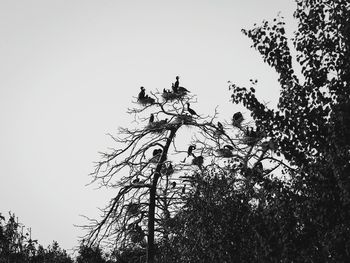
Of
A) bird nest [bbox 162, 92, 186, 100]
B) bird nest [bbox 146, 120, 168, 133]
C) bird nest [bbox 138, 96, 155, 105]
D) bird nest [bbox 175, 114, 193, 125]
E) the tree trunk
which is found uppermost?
bird nest [bbox 138, 96, 155, 105]

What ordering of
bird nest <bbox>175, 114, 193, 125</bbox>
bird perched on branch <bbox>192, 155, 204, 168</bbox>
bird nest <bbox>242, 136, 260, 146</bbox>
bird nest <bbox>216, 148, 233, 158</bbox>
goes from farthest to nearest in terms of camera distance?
bird nest <bbox>175, 114, 193, 125</bbox>, bird perched on branch <bbox>192, 155, 204, 168</bbox>, bird nest <bbox>216, 148, 233, 158</bbox>, bird nest <bbox>242, 136, 260, 146</bbox>

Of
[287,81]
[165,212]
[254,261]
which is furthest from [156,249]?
[287,81]

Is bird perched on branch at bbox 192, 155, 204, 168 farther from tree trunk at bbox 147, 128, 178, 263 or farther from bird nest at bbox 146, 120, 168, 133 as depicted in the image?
bird nest at bbox 146, 120, 168, 133

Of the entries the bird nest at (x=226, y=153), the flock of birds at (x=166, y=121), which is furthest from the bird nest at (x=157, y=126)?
the bird nest at (x=226, y=153)

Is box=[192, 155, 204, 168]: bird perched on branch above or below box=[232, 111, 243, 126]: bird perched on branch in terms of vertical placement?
below

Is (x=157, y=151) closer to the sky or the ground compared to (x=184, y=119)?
closer to the ground

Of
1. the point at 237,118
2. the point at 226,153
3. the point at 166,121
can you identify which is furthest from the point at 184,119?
the point at 226,153

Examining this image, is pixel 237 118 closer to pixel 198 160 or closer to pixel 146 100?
pixel 198 160

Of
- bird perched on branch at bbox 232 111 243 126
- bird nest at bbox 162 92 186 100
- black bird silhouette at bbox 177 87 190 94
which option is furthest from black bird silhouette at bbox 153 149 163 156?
bird perched on branch at bbox 232 111 243 126

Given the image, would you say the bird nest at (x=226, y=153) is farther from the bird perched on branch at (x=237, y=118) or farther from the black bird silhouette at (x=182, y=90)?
the black bird silhouette at (x=182, y=90)

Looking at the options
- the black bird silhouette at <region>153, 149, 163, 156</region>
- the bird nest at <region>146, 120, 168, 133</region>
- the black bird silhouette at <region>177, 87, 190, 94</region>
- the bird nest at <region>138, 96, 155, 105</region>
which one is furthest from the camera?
the black bird silhouette at <region>153, 149, 163, 156</region>

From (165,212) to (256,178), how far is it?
8.16m

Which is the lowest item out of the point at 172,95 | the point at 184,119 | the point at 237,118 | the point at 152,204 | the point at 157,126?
the point at 152,204

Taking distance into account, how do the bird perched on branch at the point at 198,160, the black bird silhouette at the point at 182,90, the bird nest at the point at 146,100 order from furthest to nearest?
the bird nest at the point at 146,100 < the bird perched on branch at the point at 198,160 < the black bird silhouette at the point at 182,90
